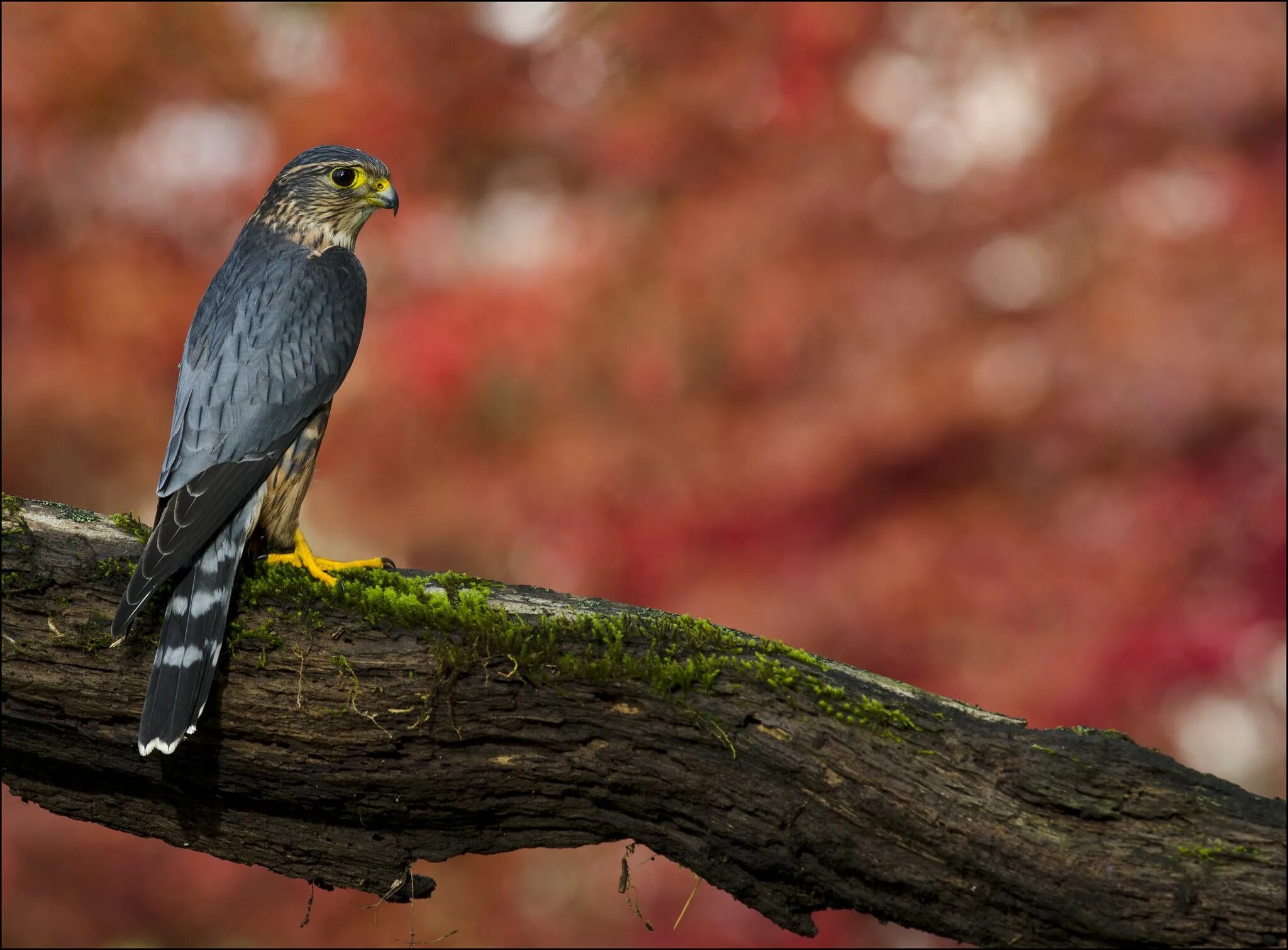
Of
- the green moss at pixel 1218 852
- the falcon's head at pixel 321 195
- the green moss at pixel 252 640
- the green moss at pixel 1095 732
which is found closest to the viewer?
the green moss at pixel 1218 852

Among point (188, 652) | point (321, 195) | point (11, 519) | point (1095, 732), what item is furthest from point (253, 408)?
point (1095, 732)

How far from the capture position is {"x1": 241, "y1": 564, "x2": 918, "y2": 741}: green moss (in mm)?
2650

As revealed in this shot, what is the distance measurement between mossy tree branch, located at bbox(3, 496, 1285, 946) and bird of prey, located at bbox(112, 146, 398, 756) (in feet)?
0.45

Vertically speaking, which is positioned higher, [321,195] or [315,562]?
[321,195]

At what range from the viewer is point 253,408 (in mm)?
3143

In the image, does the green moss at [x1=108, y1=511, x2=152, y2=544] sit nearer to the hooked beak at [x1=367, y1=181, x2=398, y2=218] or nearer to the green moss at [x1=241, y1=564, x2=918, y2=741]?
the green moss at [x1=241, y1=564, x2=918, y2=741]

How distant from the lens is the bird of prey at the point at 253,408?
8.71 feet

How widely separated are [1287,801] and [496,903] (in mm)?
3679

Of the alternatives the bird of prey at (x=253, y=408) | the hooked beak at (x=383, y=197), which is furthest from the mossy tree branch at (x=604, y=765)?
the hooked beak at (x=383, y=197)

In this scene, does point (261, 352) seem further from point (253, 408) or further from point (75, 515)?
point (75, 515)

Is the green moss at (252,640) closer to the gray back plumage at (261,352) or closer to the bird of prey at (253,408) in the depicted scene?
the bird of prey at (253,408)

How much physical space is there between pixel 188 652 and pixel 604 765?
987 millimetres

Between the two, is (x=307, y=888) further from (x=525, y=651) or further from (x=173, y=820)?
(x=525, y=651)

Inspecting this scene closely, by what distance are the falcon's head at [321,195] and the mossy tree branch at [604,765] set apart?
1236 millimetres
